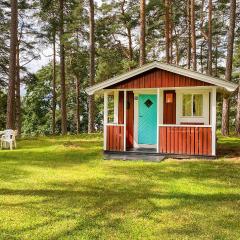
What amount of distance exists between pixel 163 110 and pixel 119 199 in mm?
7142

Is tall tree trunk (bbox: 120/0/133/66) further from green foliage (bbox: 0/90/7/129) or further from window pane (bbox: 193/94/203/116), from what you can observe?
window pane (bbox: 193/94/203/116)

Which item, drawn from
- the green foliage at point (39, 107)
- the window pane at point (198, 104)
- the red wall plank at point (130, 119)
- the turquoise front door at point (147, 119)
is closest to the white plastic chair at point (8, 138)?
the red wall plank at point (130, 119)

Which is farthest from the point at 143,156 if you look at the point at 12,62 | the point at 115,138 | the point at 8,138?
the point at 12,62

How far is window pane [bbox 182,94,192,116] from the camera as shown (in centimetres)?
1352

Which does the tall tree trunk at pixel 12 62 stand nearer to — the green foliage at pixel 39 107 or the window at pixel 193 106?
the window at pixel 193 106

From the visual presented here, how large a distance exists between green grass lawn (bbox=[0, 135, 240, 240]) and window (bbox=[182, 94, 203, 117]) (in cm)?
231

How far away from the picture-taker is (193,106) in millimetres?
13508

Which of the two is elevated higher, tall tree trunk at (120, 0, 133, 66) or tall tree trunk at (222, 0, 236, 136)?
tall tree trunk at (120, 0, 133, 66)

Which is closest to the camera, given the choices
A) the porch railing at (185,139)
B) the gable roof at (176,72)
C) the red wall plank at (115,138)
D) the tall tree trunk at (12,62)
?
the gable roof at (176,72)

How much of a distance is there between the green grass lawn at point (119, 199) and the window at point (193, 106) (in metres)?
2.31

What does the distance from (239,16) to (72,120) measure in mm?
24098

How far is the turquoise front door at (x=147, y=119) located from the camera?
45.3ft

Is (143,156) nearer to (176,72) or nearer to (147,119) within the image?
(147,119)

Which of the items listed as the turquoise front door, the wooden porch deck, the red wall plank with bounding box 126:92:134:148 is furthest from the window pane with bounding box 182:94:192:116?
the red wall plank with bounding box 126:92:134:148
